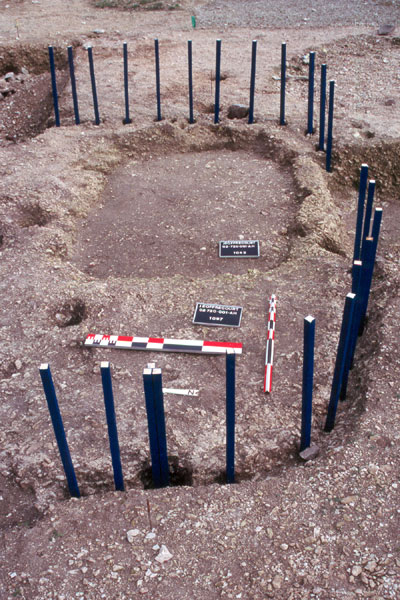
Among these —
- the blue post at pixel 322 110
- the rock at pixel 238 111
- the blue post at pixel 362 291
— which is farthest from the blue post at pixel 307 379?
the rock at pixel 238 111

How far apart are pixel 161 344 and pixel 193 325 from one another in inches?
13.5

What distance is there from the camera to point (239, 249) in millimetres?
5637

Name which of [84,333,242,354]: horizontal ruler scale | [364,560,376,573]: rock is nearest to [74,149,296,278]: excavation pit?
[84,333,242,354]: horizontal ruler scale

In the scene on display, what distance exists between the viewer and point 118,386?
13.3 ft

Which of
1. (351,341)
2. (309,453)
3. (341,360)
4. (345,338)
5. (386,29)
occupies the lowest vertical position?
(309,453)

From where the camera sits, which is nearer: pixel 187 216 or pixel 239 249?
pixel 239 249

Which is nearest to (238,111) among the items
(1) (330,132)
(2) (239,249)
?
(1) (330,132)

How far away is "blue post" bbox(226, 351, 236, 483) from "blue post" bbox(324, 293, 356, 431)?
734 mm

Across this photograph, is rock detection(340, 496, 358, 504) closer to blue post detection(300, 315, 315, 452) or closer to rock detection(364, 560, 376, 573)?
rock detection(364, 560, 376, 573)

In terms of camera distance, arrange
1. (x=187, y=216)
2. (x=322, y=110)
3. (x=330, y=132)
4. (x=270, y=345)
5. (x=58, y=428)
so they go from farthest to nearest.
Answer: (x=322, y=110)
(x=330, y=132)
(x=187, y=216)
(x=270, y=345)
(x=58, y=428)

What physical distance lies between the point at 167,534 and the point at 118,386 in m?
1.30

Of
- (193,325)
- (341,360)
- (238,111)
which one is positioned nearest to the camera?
(341,360)

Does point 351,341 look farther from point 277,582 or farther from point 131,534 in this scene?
point 131,534

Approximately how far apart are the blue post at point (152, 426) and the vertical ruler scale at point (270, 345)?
39.5 inches
